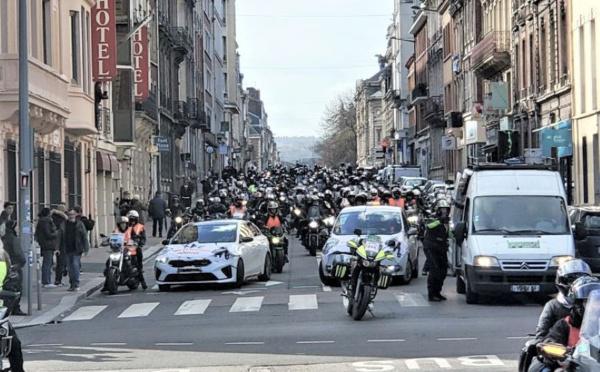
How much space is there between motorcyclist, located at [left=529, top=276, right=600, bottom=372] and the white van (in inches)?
442

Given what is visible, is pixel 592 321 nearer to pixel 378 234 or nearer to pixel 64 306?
pixel 64 306

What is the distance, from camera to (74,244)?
83.7ft

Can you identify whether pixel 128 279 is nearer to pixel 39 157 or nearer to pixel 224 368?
pixel 39 157

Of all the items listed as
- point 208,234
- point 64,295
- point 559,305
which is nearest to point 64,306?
point 64,295

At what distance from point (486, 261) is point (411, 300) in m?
1.78

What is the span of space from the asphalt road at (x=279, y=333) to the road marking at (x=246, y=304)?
0.08ft

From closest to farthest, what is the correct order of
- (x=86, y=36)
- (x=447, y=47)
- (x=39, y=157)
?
(x=39, y=157), (x=86, y=36), (x=447, y=47)

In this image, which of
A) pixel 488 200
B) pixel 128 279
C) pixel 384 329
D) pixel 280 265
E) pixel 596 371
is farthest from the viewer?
pixel 280 265

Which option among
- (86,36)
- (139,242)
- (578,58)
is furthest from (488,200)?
(578,58)

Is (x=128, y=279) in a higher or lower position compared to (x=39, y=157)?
lower

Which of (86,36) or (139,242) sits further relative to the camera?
(86,36)

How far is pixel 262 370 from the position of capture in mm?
13273

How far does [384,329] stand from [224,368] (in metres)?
4.01

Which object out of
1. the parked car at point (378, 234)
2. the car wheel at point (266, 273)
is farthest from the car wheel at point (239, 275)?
the car wheel at point (266, 273)
